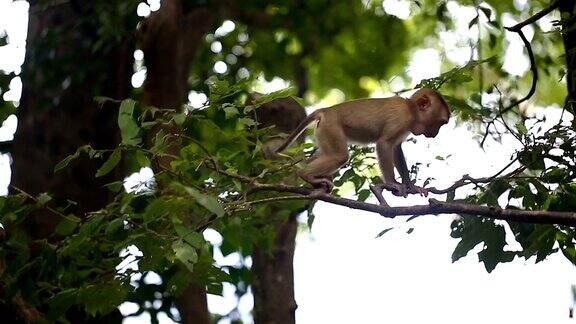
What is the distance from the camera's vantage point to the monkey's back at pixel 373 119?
682 cm

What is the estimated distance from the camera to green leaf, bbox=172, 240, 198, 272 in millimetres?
3884

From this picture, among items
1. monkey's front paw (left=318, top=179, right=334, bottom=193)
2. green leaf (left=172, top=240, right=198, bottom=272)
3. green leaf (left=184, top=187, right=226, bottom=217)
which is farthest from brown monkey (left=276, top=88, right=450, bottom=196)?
green leaf (left=184, top=187, right=226, bottom=217)

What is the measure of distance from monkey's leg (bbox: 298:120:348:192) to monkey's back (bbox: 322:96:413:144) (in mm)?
181

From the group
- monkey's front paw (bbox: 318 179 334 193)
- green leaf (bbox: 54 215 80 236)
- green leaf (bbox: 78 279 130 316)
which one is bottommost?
green leaf (bbox: 78 279 130 316)

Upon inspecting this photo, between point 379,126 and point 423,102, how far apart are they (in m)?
0.37

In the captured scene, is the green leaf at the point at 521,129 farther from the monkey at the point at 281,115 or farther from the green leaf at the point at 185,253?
the monkey at the point at 281,115

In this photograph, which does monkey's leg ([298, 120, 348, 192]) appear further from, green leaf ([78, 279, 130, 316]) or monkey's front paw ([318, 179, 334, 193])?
green leaf ([78, 279, 130, 316])

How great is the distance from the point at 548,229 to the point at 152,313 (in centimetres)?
387

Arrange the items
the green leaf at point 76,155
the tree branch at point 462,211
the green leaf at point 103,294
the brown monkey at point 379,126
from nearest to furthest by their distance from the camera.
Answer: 1. the tree branch at point 462,211
2. the green leaf at point 76,155
3. the green leaf at point 103,294
4. the brown monkey at point 379,126

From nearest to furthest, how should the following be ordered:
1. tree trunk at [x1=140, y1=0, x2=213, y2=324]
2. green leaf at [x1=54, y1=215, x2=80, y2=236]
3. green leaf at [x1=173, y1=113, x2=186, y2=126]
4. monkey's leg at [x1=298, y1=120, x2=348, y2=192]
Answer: green leaf at [x1=173, y1=113, x2=186, y2=126]
green leaf at [x1=54, y1=215, x2=80, y2=236]
monkey's leg at [x1=298, y1=120, x2=348, y2=192]
tree trunk at [x1=140, y1=0, x2=213, y2=324]

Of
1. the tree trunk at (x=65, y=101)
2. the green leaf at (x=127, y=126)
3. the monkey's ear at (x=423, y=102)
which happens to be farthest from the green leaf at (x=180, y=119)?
the tree trunk at (x=65, y=101)

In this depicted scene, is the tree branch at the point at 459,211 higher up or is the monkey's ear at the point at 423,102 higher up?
the monkey's ear at the point at 423,102

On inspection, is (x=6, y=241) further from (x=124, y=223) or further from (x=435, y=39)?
(x=435, y=39)

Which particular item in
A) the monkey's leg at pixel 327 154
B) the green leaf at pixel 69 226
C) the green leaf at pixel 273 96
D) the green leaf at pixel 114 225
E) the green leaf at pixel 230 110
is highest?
the monkey's leg at pixel 327 154
